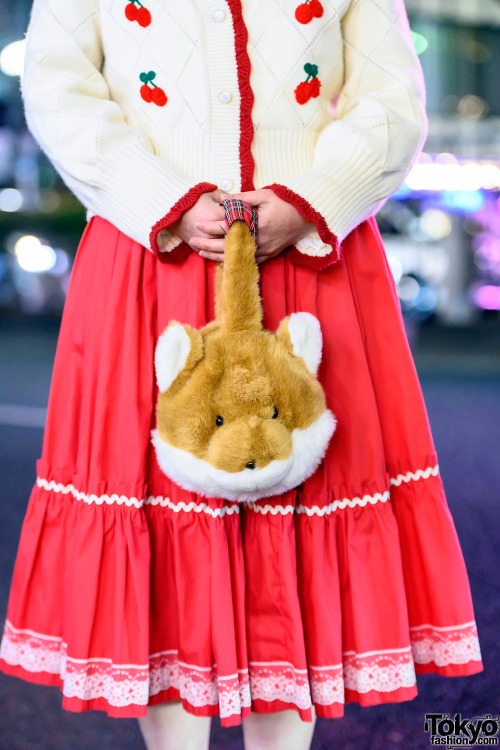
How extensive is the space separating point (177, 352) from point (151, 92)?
38 cm

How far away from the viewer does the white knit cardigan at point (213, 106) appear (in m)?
0.96

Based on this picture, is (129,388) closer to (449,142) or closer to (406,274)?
(406,274)

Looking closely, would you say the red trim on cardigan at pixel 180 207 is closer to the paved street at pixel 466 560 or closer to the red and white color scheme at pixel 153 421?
the red and white color scheme at pixel 153 421

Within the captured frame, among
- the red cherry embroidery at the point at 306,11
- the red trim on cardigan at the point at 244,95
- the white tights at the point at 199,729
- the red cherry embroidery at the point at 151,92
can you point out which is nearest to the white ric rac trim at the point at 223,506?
the white tights at the point at 199,729

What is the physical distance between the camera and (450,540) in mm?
1013

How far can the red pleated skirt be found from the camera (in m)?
0.95

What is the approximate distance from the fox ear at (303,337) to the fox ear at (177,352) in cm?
10

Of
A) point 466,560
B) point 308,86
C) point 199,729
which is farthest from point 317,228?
point 466,560

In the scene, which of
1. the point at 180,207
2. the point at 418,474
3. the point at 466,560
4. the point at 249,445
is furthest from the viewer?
the point at 466,560

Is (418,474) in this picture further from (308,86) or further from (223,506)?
(308,86)

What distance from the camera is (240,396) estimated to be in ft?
2.72

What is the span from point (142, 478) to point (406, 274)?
8.50 metres

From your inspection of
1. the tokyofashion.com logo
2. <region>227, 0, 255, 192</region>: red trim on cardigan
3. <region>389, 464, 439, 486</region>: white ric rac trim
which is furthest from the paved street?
<region>227, 0, 255, 192</region>: red trim on cardigan

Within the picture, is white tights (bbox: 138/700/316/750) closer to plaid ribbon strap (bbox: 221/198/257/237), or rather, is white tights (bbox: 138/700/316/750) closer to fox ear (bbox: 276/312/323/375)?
fox ear (bbox: 276/312/323/375)
